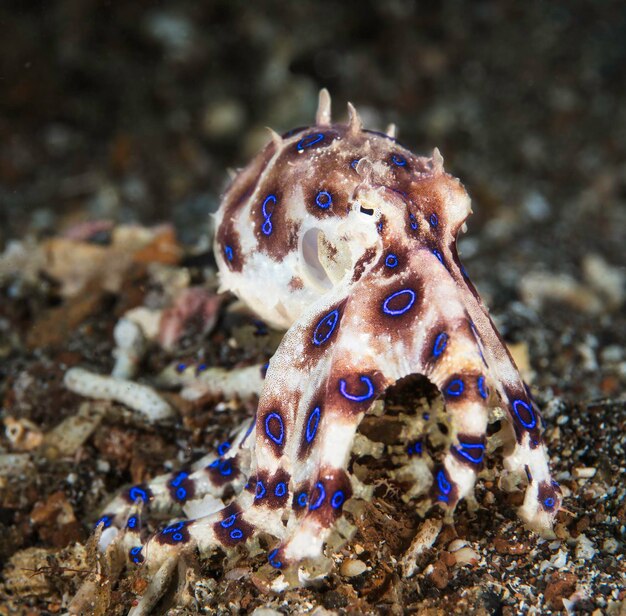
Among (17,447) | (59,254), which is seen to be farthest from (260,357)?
(59,254)

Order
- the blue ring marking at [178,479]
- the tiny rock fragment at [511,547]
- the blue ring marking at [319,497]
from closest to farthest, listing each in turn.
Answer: the blue ring marking at [319,497] → the tiny rock fragment at [511,547] → the blue ring marking at [178,479]

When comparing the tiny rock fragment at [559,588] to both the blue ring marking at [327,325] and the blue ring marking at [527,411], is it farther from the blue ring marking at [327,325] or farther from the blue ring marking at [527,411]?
the blue ring marking at [327,325]

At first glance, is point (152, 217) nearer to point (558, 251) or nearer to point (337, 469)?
point (558, 251)

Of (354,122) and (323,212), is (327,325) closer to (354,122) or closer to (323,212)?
(323,212)

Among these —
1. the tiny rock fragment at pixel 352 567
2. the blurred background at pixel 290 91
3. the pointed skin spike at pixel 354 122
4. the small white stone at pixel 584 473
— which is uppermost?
the pointed skin spike at pixel 354 122

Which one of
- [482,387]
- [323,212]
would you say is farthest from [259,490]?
[323,212]

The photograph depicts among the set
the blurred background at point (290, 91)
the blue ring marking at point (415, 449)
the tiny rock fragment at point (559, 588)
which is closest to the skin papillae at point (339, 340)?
the tiny rock fragment at point (559, 588)
